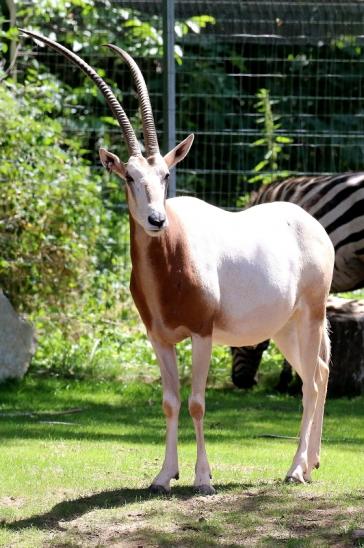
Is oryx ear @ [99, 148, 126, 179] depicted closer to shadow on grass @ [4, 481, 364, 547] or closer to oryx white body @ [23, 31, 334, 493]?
oryx white body @ [23, 31, 334, 493]

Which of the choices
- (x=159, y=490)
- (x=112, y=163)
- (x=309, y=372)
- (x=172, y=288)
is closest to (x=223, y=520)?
(x=159, y=490)

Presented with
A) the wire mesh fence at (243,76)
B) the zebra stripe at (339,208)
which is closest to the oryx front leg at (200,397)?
the zebra stripe at (339,208)

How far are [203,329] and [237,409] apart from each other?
4.02 meters

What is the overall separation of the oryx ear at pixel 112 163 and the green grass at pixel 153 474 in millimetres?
1810

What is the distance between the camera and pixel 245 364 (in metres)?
11.9

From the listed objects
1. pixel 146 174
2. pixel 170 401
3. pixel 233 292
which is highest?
pixel 146 174

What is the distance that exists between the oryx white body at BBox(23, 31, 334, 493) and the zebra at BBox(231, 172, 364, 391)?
161 inches

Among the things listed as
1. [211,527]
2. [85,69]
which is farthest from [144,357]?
[211,527]

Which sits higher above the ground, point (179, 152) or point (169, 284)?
point (179, 152)

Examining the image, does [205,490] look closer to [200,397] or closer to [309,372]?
[200,397]

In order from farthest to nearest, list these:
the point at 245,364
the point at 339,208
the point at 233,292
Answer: the point at 339,208
the point at 245,364
the point at 233,292

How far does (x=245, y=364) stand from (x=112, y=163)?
17.1 feet

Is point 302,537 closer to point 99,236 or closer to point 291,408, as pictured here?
point 291,408

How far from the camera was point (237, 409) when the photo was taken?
10.8 meters
